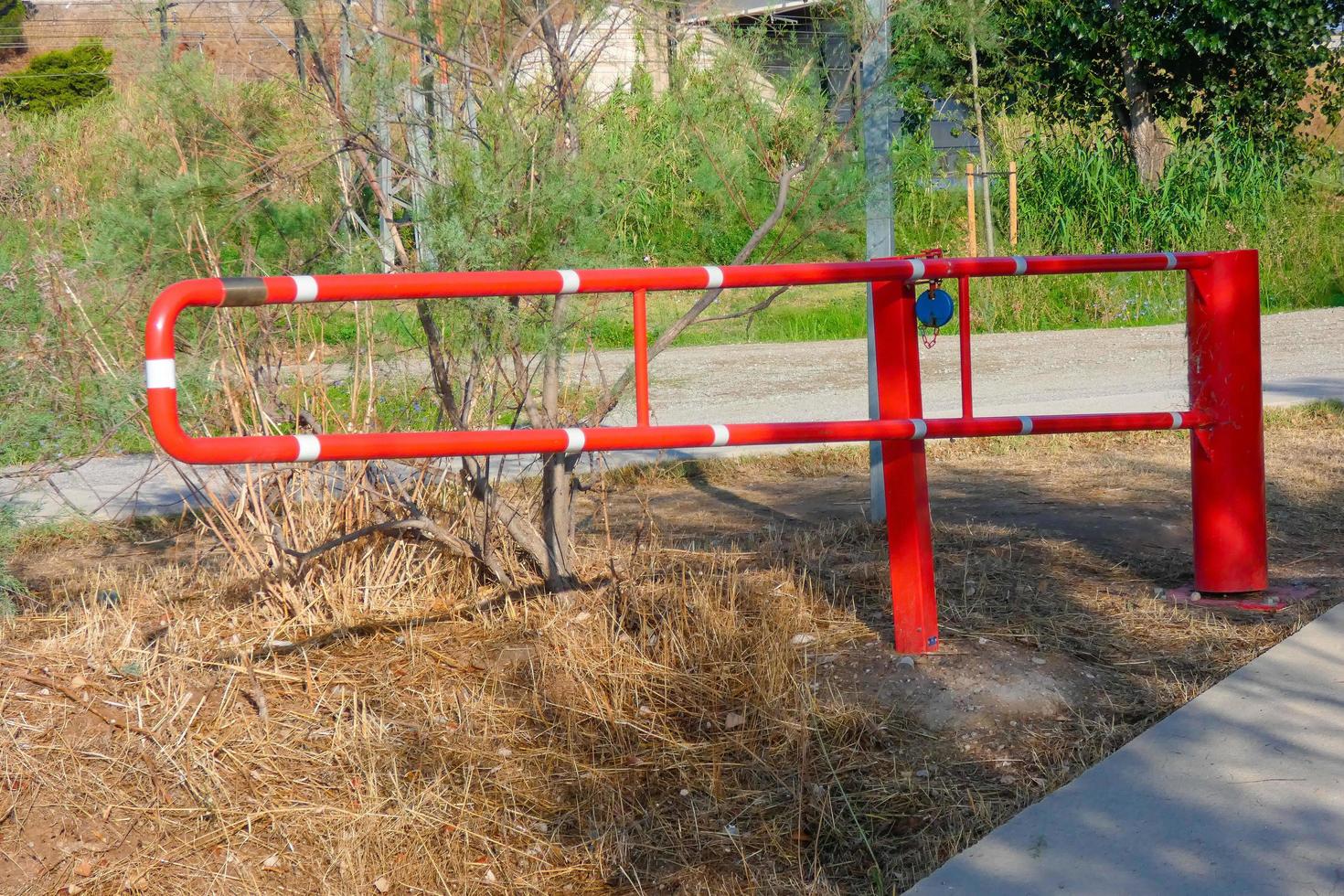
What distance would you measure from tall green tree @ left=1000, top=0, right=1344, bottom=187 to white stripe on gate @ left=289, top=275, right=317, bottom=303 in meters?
12.9

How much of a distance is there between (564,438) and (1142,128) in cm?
1329

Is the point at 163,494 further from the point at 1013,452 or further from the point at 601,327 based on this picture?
the point at 1013,452

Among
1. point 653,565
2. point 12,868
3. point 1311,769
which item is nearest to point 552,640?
point 653,565

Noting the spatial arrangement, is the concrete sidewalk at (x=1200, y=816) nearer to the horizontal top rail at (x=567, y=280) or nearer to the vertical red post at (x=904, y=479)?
the vertical red post at (x=904, y=479)

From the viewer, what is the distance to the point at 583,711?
359cm

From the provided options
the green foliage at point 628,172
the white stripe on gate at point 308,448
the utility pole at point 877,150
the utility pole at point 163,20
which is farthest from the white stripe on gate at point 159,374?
the utility pole at point 877,150

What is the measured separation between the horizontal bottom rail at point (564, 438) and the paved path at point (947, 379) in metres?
3.28

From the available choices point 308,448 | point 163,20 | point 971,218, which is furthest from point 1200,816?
point 971,218

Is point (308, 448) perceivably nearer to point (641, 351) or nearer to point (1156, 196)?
point (641, 351)

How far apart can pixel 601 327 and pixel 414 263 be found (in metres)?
1.26

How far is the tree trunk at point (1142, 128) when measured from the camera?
14539mm

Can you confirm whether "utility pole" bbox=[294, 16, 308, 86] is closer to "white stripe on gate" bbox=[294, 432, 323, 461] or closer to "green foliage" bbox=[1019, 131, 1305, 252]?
"white stripe on gate" bbox=[294, 432, 323, 461]

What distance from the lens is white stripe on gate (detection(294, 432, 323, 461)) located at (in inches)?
109

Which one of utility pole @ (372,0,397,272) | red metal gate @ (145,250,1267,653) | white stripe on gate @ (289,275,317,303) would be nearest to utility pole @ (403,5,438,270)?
utility pole @ (372,0,397,272)
